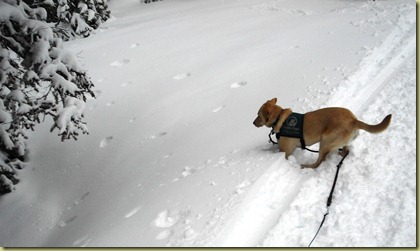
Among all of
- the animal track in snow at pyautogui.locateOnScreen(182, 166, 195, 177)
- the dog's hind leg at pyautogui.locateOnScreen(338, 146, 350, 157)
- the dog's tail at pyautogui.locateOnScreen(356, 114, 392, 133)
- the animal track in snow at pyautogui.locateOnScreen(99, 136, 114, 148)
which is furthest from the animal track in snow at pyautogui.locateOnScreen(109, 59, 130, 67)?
the dog's tail at pyautogui.locateOnScreen(356, 114, 392, 133)

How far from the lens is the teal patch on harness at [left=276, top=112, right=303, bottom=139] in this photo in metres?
4.34

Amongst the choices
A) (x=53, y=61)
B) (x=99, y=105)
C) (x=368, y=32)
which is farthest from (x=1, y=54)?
(x=368, y=32)

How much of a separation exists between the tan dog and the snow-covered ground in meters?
0.27

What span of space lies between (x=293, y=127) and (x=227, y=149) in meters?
1.29

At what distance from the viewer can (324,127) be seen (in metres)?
4.13

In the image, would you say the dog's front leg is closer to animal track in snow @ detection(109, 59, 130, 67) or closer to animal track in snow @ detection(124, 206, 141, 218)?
animal track in snow @ detection(124, 206, 141, 218)

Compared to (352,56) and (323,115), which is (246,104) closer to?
(323,115)

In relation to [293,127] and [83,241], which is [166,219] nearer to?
[83,241]

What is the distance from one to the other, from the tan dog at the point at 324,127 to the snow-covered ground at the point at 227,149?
27 centimetres

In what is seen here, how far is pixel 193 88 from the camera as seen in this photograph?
302 inches

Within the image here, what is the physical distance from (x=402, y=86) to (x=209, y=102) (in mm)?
4117

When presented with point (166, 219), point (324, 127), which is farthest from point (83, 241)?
point (324, 127)

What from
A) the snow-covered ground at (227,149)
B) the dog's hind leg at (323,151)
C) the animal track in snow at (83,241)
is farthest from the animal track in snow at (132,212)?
the dog's hind leg at (323,151)

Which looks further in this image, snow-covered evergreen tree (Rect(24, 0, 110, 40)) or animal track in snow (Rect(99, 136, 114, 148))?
animal track in snow (Rect(99, 136, 114, 148))
